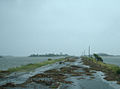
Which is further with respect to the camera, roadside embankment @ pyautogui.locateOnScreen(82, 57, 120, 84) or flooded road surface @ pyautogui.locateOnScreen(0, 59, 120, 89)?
roadside embankment @ pyautogui.locateOnScreen(82, 57, 120, 84)

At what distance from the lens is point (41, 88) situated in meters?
14.7

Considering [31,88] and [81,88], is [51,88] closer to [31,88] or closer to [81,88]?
[31,88]

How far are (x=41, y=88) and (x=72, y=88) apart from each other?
9.40 feet

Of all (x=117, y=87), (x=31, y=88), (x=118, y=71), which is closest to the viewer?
(x=31, y=88)

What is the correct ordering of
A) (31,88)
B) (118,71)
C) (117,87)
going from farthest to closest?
1. (118,71)
2. (117,87)
3. (31,88)

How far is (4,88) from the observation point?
14742 millimetres

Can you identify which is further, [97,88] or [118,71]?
[118,71]

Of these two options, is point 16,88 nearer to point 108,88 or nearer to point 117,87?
point 108,88

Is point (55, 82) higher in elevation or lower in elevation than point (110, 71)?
higher

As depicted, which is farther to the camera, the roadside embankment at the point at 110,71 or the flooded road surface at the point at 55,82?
the roadside embankment at the point at 110,71

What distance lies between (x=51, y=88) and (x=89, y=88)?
11.7 ft

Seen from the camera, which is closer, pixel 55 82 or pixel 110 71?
pixel 55 82

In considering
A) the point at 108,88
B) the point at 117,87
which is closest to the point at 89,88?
the point at 108,88

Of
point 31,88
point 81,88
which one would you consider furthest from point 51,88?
point 81,88
